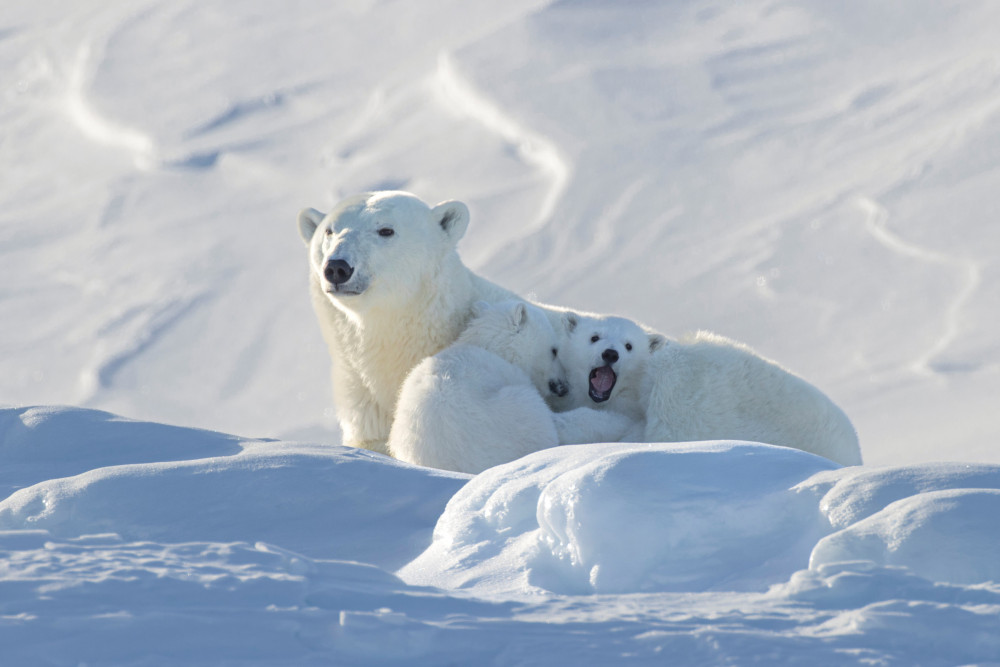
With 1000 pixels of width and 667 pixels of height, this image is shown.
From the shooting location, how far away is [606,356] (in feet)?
17.6

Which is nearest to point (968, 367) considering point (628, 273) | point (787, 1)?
point (628, 273)

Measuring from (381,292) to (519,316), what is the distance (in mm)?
658

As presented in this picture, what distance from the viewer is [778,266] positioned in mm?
25000

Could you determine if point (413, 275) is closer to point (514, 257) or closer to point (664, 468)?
point (664, 468)

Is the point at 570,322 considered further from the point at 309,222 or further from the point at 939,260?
the point at 939,260

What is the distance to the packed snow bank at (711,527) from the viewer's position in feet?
8.85

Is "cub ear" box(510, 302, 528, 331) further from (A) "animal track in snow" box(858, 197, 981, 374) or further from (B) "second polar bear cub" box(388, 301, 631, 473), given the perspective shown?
(A) "animal track in snow" box(858, 197, 981, 374)

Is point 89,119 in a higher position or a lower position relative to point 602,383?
higher

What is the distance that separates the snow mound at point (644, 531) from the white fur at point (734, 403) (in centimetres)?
175

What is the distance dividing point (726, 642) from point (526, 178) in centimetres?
2472

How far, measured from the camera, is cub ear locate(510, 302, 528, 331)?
5.34m

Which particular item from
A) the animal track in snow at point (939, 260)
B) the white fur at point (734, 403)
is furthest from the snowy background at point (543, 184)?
the white fur at point (734, 403)

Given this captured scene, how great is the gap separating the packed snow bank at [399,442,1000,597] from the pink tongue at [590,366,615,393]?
2.02 m

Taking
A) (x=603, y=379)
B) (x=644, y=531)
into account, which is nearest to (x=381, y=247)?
(x=603, y=379)
